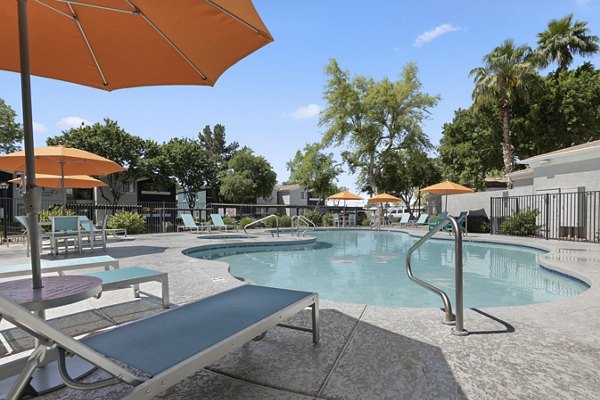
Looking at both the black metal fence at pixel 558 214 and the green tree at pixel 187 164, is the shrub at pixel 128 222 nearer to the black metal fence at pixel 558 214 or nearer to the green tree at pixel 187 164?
the black metal fence at pixel 558 214

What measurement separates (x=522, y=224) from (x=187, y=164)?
28.4 meters

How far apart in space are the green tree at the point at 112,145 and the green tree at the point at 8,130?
2.47 m

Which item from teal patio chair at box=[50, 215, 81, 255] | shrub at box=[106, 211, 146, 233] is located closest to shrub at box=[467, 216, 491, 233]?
shrub at box=[106, 211, 146, 233]

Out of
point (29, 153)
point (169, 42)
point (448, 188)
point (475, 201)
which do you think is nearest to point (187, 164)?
point (448, 188)

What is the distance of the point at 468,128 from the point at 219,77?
2756 cm

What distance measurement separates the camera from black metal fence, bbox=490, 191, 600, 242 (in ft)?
39.1

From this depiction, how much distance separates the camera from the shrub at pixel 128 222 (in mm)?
14109

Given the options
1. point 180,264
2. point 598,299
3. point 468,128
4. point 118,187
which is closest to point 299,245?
point 180,264

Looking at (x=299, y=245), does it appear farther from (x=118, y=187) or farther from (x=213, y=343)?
(x=118, y=187)

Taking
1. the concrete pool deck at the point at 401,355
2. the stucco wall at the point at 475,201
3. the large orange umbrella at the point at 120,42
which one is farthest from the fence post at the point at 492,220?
the large orange umbrella at the point at 120,42

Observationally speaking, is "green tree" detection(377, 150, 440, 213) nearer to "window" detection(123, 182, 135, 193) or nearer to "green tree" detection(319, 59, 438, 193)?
"green tree" detection(319, 59, 438, 193)

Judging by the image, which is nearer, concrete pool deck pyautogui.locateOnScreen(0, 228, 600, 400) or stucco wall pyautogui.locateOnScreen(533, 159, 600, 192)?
concrete pool deck pyautogui.locateOnScreen(0, 228, 600, 400)

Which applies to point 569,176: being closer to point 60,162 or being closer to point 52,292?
point 52,292

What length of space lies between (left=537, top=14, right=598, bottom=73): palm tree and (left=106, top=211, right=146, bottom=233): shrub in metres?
28.0
